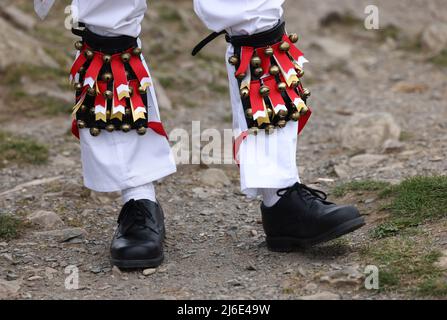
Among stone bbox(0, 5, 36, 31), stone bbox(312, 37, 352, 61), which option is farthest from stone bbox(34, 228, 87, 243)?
stone bbox(312, 37, 352, 61)

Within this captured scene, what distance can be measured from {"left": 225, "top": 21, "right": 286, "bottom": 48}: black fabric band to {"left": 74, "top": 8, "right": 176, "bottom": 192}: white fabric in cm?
40

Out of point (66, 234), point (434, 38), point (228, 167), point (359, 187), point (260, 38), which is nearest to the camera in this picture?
point (260, 38)

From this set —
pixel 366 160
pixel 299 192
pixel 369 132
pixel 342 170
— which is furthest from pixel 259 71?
pixel 369 132

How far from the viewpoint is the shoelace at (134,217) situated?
322 cm

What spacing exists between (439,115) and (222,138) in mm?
1497

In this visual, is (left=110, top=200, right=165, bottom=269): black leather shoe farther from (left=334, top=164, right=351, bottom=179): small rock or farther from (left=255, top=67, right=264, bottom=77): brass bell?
(left=334, top=164, right=351, bottom=179): small rock

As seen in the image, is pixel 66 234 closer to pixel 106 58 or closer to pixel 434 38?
pixel 106 58

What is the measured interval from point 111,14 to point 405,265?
1.34 meters

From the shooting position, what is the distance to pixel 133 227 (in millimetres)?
3205

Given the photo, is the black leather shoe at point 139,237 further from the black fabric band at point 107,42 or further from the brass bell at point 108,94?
the black fabric band at point 107,42

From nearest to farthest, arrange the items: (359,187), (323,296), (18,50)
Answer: (323,296) < (359,187) < (18,50)

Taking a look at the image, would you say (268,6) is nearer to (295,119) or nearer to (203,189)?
(295,119)

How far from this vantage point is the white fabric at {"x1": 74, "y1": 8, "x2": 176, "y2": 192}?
10.4 ft

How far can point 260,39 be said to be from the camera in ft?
9.82
